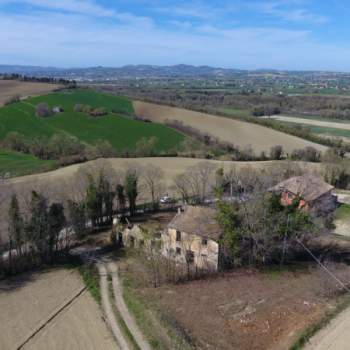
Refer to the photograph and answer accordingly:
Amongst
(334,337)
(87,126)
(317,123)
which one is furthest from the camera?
(317,123)

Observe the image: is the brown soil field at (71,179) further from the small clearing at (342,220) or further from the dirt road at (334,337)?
the dirt road at (334,337)

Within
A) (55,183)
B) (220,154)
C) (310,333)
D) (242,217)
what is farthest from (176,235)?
(220,154)

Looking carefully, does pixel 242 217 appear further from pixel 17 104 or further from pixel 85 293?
pixel 17 104

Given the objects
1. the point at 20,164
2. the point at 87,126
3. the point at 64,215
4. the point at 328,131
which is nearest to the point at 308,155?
the point at 328,131

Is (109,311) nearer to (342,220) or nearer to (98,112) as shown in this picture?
(342,220)

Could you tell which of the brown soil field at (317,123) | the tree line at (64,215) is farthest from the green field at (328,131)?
the tree line at (64,215)
